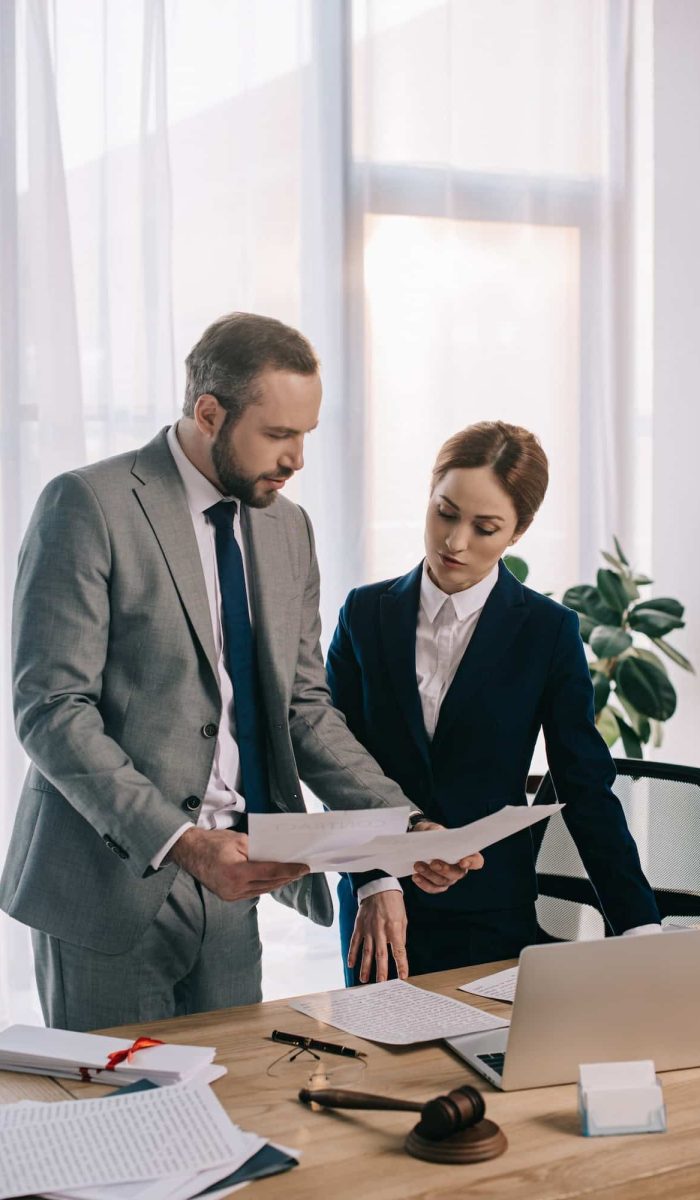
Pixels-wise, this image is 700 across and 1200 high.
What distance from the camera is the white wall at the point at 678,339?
445 cm

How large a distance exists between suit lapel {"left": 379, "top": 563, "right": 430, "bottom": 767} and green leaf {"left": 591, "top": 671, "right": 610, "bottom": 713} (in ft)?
6.01

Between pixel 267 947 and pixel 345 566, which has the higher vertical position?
pixel 345 566

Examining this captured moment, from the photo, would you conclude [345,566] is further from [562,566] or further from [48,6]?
[48,6]

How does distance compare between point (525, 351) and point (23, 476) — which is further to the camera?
point (525, 351)

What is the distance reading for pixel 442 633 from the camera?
2.17 meters

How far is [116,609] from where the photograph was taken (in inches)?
75.7

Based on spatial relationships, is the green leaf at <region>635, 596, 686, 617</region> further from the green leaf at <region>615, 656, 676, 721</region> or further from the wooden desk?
the wooden desk

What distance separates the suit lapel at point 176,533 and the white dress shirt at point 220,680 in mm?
32

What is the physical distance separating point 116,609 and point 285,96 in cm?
244

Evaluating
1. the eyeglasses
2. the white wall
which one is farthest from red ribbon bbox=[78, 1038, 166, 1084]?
the white wall

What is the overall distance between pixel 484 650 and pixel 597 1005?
0.75 meters

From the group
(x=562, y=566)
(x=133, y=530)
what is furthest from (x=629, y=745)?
(x=133, y=530)

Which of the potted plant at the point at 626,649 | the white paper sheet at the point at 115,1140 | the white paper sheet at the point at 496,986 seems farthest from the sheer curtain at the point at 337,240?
the white paper sheet at the point at 115,1140

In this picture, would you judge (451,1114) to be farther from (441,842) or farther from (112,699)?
(112,699)
